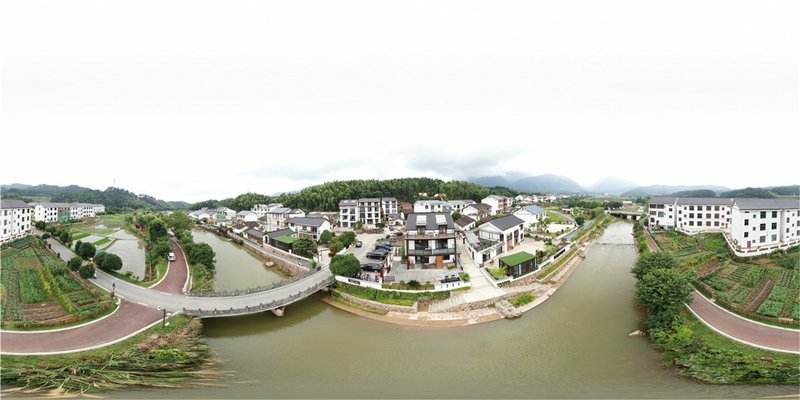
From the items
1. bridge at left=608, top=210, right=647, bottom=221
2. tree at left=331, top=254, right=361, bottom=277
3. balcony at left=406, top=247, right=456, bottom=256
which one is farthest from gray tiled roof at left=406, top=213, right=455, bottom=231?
bridge at left=608, top=210, right=647, bottom=221

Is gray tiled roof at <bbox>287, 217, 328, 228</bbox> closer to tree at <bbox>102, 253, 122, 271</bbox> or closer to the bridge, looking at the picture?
tree at <bbox>102, 253, 122, 271</bbox>

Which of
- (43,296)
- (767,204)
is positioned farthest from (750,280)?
(43,296)

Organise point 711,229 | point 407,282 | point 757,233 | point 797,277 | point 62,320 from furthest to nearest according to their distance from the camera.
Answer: point 711,229
point 757,233
point 407,282
point 797,277
point 62,320

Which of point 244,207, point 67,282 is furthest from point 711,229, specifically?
point 244,207

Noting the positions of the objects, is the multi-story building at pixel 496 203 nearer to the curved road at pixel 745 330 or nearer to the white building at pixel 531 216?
the white building at pixel 531 216

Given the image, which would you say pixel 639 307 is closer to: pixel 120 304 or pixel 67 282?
pixel 120 304

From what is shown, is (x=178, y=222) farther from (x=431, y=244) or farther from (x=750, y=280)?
(x=750, y=280)

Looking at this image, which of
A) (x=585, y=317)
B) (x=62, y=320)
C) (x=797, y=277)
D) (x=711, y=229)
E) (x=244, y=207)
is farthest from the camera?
(x=244, y=207)
